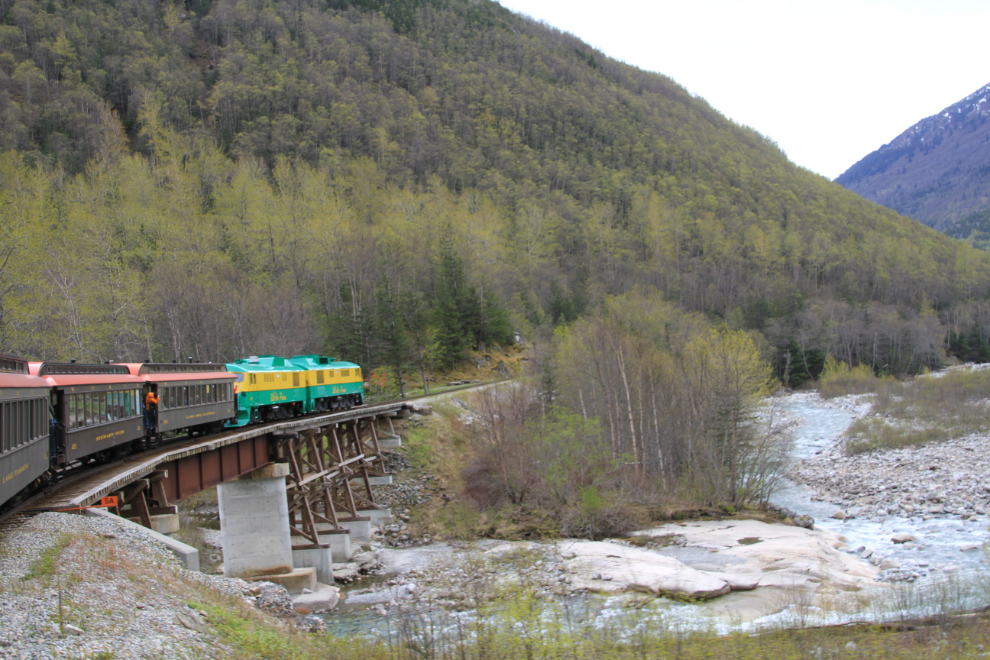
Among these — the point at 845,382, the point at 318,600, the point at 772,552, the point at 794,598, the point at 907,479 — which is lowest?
the point at 907,479

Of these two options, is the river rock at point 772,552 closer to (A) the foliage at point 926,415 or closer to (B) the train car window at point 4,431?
(B) the train car window at point 4,431

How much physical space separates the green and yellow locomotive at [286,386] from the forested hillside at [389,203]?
28.5 feet

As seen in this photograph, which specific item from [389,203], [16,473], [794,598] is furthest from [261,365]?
[389,203]

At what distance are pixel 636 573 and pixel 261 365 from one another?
16.0 m

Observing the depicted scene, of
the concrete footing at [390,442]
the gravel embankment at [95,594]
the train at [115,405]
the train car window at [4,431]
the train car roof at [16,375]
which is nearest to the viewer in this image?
the gravel embankment at [95,594]

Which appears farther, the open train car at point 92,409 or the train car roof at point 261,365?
the train car roof at point 261,365

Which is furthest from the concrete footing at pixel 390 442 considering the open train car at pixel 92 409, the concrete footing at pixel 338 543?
the open train car at pixel 92 409

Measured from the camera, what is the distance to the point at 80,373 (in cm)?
1416

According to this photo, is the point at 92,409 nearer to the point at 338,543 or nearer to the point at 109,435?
the point at 109,435

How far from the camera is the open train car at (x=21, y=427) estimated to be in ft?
30.5

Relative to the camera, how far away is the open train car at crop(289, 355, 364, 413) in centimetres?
2942

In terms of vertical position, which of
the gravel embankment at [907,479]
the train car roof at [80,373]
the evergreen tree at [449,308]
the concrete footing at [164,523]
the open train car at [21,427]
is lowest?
the gravel embankment at [907,479]

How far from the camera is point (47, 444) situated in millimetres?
11844

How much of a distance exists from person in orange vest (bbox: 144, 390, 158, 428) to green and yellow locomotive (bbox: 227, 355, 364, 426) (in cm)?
653
